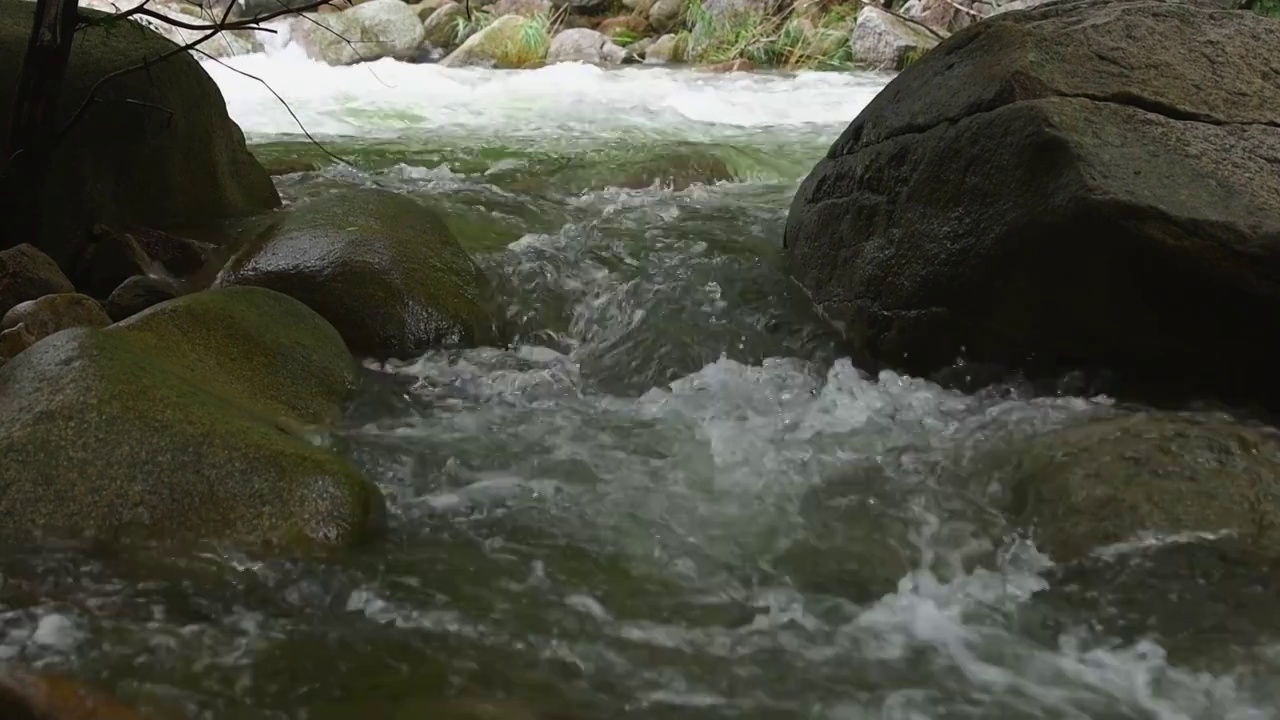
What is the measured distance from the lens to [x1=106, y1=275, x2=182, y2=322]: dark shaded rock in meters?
4.02

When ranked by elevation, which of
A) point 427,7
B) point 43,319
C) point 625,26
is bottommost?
point 43,319

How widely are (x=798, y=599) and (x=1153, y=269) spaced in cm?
173

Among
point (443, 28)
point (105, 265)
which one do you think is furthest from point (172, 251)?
point (443, 28)

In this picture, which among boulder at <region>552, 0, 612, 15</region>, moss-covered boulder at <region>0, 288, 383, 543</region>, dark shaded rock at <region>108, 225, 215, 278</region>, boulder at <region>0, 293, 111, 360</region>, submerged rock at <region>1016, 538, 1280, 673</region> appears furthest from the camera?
boulder at <region>552, 0, 612, 15</region>

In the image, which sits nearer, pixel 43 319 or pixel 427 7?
pixel 43 319

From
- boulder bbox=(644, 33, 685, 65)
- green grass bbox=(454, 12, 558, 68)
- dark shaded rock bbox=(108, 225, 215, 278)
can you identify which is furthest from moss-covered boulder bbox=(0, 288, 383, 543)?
boulder bbox=(644, 33, 685, 65)

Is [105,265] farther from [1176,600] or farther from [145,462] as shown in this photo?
[1176,600]

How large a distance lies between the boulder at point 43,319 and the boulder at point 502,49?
12.5 metres

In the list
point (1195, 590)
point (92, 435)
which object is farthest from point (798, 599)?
point (92, 435)

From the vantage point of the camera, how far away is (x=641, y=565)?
8.83ft

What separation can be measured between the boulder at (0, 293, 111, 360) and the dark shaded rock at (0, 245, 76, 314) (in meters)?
0.10

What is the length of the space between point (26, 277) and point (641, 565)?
279 cm

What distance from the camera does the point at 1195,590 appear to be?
255 cm

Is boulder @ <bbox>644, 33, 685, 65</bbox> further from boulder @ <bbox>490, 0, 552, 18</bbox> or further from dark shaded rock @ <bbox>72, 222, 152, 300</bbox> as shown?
dark shaded rock @ <bbox>72, 222, 152, 300</bbox>
